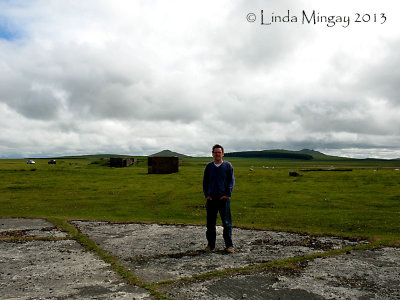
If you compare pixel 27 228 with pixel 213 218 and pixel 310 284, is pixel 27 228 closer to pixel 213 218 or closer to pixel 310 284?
pixel 213 218

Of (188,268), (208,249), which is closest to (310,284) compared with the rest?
(188,268)

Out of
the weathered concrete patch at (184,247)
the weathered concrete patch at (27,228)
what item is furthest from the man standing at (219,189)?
the weathered concrete patch at (27,228)

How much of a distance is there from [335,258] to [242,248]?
2.49 metres

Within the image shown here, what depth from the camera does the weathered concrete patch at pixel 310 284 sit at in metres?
6.27

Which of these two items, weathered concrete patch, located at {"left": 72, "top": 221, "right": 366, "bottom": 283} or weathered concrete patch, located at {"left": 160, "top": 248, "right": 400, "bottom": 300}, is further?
weathered concrete patch, located at {"left": 72, "top": 221, "right": 366, "bottom": 283}

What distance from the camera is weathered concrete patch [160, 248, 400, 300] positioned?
6.27 meters

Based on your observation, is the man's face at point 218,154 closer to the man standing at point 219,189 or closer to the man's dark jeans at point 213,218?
the man standing at point 219,189

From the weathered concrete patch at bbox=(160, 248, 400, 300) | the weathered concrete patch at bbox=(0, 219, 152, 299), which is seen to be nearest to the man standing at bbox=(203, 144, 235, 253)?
the weathered concrete patch at bbox=(160, 248, 400, 300)

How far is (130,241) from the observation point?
10758 millimetres

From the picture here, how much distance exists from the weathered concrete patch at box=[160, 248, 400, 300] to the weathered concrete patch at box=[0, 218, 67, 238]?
6.80 metres

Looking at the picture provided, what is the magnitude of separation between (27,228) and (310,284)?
35.3ft

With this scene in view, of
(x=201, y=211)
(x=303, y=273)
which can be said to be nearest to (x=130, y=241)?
(x=303, y=273)

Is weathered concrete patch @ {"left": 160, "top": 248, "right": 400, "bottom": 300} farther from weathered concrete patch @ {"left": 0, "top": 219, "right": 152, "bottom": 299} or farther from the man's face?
the man's face

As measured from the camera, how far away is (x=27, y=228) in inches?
513
